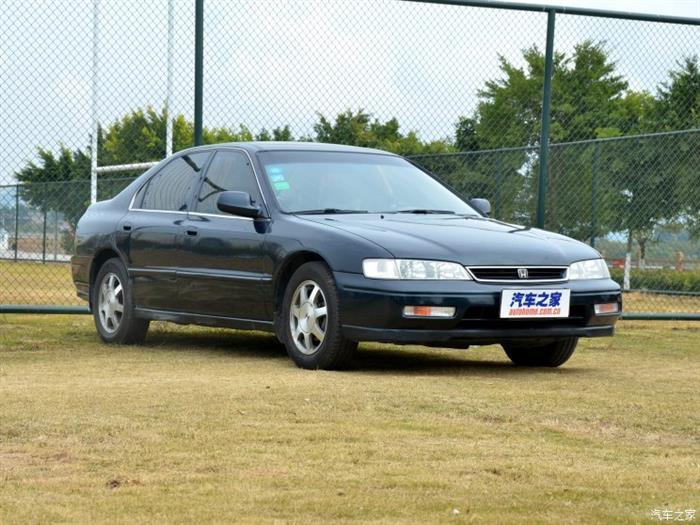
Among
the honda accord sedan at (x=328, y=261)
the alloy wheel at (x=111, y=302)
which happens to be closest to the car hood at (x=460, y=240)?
the honda accord sedan at (x=328, y=261)

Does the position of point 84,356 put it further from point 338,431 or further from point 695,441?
point 695,441

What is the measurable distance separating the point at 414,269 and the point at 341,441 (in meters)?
2.79

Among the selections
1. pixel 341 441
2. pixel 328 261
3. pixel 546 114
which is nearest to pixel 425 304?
pixel 328 261

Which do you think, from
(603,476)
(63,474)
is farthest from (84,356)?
(603,476)

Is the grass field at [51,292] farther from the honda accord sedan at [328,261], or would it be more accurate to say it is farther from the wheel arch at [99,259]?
the honda accord sedan at [328,261]

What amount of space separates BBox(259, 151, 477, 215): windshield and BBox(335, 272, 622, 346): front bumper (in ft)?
3.45

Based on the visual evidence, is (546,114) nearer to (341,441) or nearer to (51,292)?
(341,441)

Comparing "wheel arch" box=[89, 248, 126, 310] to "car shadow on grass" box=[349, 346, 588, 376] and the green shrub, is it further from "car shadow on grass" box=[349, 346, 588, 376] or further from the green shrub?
the green shrub

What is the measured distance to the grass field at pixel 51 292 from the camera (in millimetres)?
17688

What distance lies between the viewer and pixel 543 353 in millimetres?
9781

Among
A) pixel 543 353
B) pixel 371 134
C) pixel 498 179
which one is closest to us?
pixel 543 353

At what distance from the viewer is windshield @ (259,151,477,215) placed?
9688 millimetres

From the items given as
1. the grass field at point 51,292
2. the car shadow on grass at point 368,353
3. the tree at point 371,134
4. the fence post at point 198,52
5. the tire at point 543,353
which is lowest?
the grass field at point 51,292

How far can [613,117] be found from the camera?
41.4 meters
